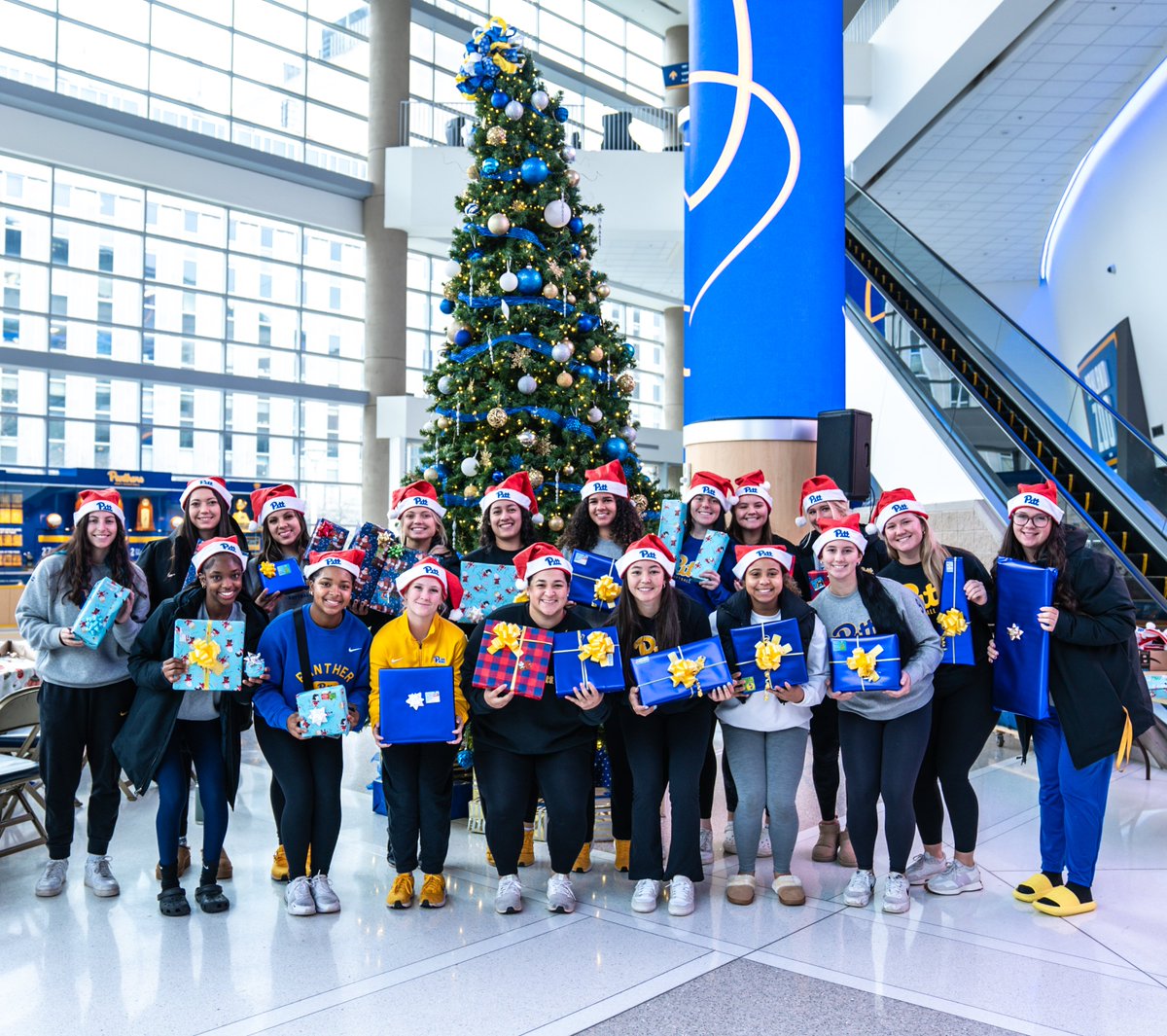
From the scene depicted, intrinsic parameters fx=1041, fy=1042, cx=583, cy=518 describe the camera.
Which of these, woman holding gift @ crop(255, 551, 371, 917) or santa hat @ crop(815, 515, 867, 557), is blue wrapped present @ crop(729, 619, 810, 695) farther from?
woman holding gift @ crop(255, 551, 371, 917)

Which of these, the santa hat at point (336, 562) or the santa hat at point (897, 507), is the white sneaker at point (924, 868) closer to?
the santa hat at point (897, 507)

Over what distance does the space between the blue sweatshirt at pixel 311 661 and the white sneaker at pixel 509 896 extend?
918 millimetres

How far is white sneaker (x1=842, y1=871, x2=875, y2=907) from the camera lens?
4461 millimetres

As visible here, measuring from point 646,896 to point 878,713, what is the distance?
1.25 m

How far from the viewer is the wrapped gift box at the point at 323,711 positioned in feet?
13.6

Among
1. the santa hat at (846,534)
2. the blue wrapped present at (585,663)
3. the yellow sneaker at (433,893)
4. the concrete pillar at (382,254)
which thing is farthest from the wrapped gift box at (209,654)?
the concrete pillar at (382,254)

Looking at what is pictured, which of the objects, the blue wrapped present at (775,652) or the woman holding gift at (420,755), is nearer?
the blue wrapped present at (775,652)

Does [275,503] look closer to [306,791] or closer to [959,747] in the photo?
[306,791]

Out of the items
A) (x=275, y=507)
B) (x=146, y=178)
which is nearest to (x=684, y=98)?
(x=146, y=178)

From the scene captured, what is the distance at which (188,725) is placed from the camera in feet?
14.6

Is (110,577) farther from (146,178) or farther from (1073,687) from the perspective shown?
(146,178)

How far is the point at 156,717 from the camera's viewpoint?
433 centimetres

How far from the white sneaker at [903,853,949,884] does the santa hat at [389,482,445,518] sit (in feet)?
9.35

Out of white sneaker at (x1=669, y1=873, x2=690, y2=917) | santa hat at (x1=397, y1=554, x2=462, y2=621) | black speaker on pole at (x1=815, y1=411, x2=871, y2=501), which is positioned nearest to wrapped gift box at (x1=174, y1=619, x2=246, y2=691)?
santa hat at (x1=397, y1=554, x2=462, y2=621)
